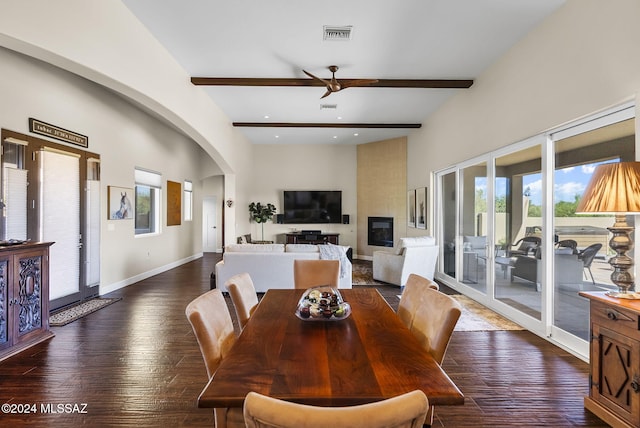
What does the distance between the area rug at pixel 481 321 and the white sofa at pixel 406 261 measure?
4.26 ft

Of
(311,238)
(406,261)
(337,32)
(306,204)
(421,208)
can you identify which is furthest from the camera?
(306,204)

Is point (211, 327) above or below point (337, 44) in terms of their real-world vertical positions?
below

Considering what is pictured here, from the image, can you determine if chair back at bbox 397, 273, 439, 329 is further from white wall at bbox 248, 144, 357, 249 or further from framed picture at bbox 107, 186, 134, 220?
white wall at bbox 248, 144, 357, 249

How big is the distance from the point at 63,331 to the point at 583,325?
5854 mm

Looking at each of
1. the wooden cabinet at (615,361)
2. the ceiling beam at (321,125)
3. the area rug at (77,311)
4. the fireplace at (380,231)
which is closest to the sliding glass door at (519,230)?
the wooden cabinet at (615,361)

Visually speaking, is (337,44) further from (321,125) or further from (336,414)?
(336,414)

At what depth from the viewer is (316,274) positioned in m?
3.12

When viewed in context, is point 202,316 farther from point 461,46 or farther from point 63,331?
point 461,46

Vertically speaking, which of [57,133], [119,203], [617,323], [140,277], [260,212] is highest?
[57,133]

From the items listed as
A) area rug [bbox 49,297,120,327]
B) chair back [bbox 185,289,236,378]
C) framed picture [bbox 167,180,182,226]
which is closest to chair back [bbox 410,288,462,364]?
chair back [bbox 185,289,236,378]

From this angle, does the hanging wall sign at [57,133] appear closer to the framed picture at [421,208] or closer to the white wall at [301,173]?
the white wall at [301,173]

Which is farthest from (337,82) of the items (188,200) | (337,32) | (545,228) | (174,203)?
(188,200)

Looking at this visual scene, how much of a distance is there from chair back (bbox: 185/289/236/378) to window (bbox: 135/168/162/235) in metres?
5.96

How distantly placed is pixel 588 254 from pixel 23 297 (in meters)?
5.86
